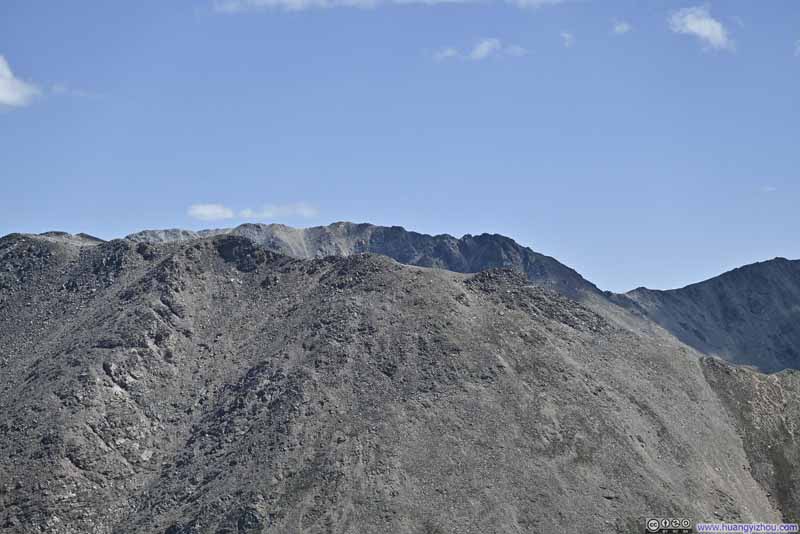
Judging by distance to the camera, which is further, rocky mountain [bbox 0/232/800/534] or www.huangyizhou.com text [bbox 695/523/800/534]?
www.huangyizhou.com text [bbox 695/523/800/534]

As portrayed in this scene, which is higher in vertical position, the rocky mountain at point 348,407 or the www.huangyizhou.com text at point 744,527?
the rocky mountain at point 348,407

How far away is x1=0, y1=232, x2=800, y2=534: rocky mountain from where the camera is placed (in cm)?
8306

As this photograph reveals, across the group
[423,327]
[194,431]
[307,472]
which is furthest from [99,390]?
[423,327]

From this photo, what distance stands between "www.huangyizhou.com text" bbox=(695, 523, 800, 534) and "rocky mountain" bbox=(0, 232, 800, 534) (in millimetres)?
1318

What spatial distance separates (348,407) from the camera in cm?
9194

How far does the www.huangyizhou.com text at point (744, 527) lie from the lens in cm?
8538

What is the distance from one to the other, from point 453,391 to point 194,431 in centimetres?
2558

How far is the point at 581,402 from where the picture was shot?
314ft

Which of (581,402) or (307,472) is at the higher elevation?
(581,402)

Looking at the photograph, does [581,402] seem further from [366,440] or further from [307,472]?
[307,472]

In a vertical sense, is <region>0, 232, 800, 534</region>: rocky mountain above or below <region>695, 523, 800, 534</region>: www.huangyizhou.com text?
above

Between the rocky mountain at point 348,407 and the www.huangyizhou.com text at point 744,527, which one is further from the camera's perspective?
the www.huangyizhou.com text at point 744,527

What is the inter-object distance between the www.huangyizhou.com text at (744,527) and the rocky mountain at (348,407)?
1.32 m

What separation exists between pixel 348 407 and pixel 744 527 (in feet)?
124
